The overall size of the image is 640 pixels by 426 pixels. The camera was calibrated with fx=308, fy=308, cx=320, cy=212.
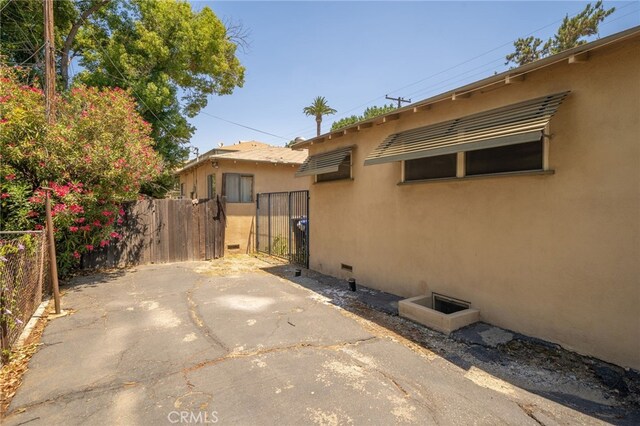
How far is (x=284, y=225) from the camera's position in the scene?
35.5ft

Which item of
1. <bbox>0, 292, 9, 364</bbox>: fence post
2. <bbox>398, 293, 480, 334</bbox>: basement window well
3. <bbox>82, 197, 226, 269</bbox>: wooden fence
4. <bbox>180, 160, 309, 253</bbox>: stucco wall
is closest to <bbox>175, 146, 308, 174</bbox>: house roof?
<bbox>180, 160, 309, 253</bbox>: stucco wall

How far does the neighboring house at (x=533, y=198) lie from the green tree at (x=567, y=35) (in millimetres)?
17050

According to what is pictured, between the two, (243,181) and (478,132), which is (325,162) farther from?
(243,181)

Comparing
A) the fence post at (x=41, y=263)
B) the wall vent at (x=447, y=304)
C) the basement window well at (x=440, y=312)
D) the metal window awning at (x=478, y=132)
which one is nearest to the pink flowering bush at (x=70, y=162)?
the fence post at (x=41, y=263)

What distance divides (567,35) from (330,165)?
65.7 ft

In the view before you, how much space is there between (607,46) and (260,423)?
16.2ft

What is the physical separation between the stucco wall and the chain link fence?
21.2 feet

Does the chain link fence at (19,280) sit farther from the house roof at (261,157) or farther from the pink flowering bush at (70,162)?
the house roof at (261,157)

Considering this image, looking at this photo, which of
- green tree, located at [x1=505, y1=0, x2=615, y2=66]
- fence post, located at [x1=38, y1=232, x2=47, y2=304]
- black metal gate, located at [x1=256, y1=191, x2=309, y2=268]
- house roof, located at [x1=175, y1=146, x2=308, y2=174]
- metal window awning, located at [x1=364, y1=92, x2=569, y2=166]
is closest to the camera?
metal window awning, located at [x1=364, y1=92, x2=569, y2=166]

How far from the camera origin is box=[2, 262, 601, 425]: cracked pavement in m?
2.54

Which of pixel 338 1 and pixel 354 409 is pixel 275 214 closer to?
pixel 338 1

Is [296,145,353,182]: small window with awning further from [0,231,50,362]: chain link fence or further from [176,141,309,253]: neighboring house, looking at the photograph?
[0,231,50,362]: chain link fence

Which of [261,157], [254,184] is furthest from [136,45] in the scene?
[254,184]

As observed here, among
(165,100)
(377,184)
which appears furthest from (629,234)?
(165,100)
